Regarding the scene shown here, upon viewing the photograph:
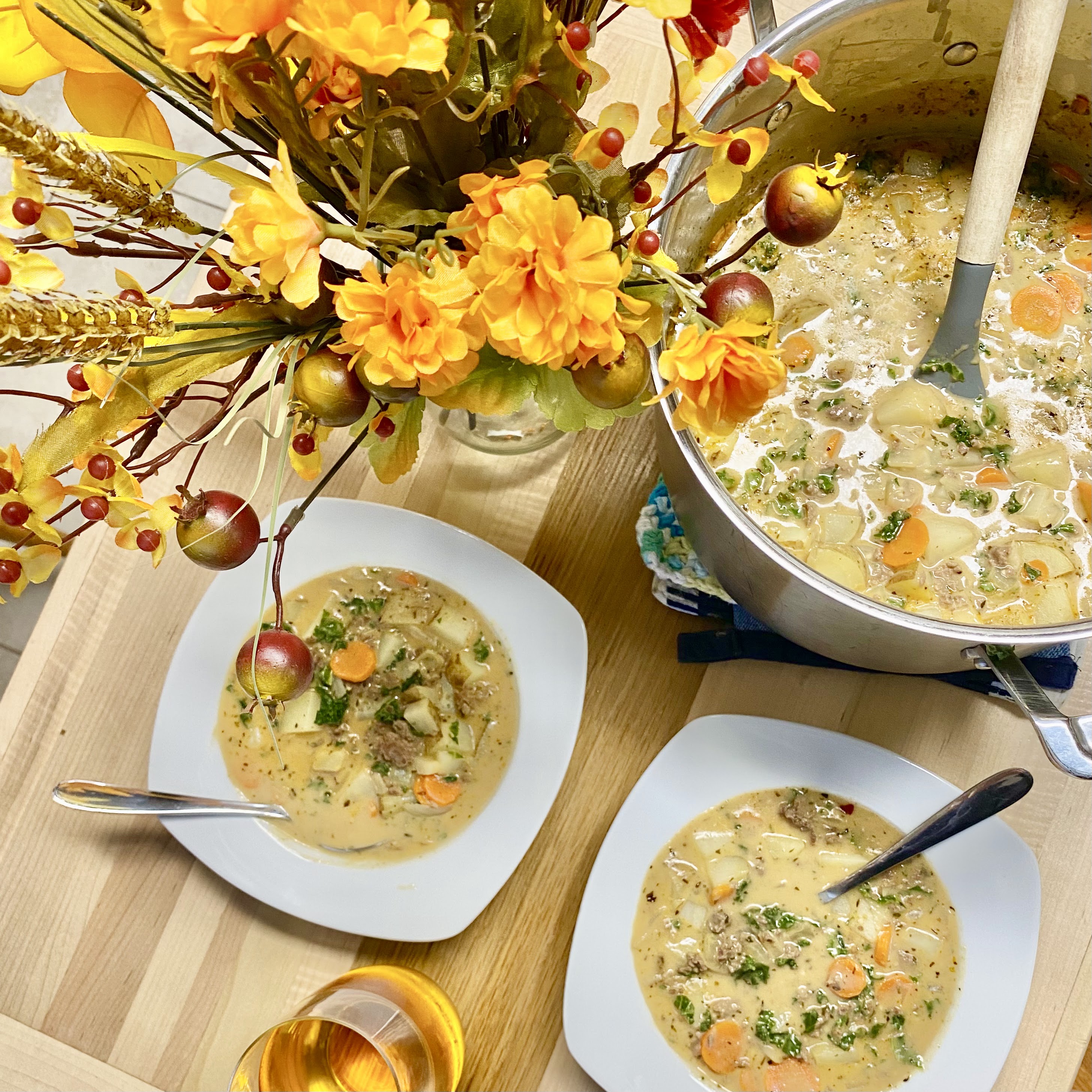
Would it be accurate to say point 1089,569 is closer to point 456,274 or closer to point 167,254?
point 456,274

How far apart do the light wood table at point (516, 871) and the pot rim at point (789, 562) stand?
36cm

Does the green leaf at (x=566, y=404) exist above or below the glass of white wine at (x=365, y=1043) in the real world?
above

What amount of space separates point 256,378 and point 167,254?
118mm

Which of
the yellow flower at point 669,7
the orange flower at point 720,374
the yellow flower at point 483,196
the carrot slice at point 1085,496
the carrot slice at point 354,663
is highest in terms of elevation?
the yellow flower at point 669,7

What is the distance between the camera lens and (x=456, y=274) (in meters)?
0.46

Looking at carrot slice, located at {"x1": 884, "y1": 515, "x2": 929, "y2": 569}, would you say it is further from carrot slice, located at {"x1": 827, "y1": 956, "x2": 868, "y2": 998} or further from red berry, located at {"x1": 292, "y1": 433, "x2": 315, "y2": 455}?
red berry, located at {"x1": 292, "y1": 433, "x2": 315, "y2": 455}

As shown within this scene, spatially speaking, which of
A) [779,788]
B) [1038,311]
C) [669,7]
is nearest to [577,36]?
[669,7]

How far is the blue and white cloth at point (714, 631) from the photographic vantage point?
94 centimetres

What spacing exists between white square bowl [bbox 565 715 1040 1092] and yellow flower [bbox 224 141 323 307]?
0.65 m

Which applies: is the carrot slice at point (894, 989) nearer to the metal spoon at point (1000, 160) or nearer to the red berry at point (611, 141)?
the metal spoon at point (1000, 160)

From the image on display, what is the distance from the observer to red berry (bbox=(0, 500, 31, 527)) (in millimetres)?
497

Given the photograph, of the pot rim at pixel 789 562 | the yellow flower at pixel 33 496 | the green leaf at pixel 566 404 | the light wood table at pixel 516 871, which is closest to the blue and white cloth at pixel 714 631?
the light wood table at pixel 516 871

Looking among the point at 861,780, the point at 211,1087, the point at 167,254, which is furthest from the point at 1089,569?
the point at 211,1087

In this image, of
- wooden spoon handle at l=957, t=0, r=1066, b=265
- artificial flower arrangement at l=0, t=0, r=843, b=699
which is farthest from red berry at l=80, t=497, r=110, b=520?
wooden spoon handle at l=957, t=0, r=1066, b=265
